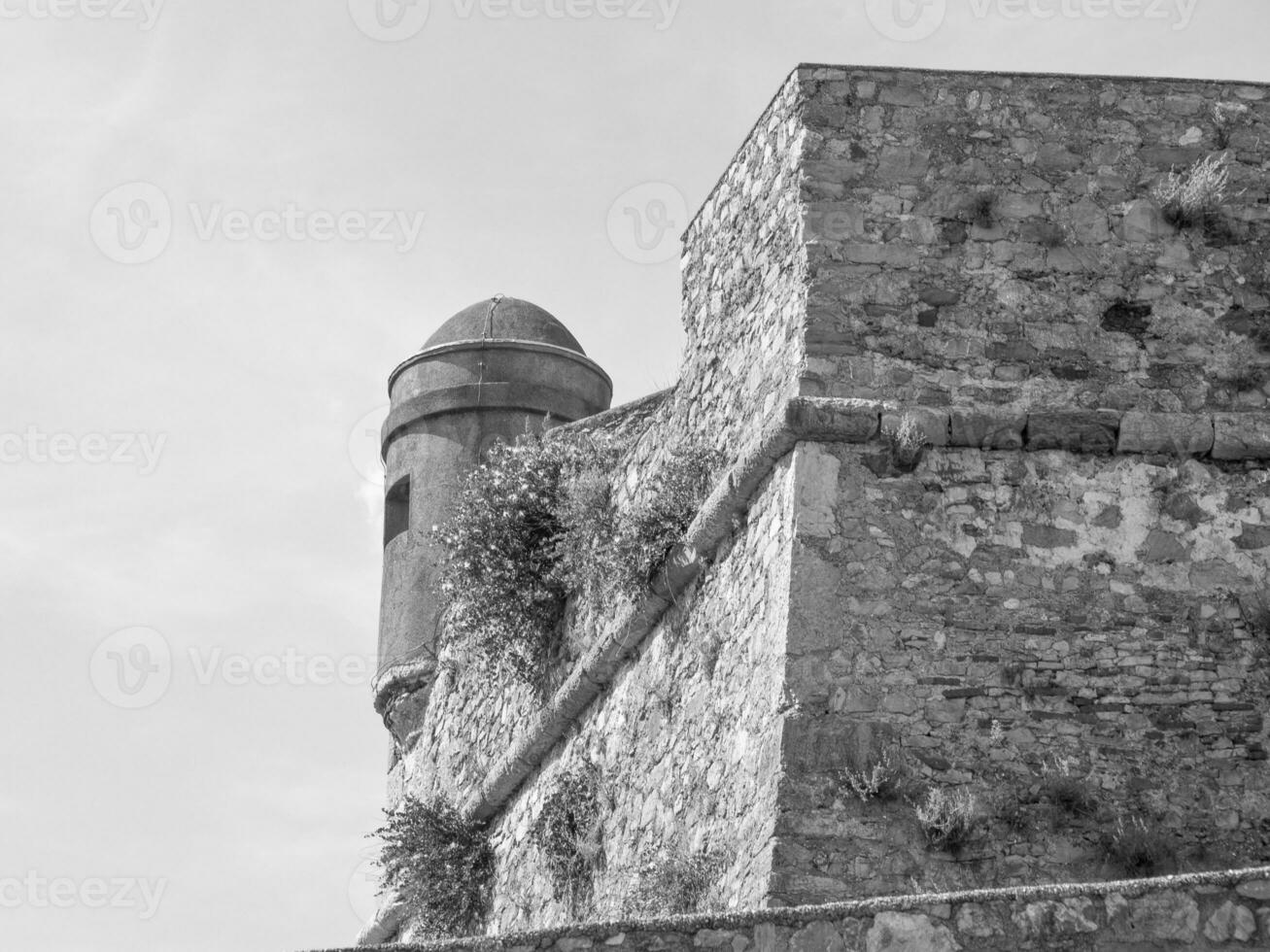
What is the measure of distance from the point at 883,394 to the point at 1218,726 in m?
2.24

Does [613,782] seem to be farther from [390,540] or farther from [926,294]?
[390,540]

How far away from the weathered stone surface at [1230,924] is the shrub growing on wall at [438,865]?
7521 millimetres

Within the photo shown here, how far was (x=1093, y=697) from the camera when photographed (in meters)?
9.57

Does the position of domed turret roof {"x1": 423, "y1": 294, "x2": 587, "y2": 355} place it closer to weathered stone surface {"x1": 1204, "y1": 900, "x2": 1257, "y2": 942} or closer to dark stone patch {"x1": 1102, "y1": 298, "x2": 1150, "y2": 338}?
dark stone patch {"x1": 1102, "y1": 298, "x2": 1150, "y2": 338}

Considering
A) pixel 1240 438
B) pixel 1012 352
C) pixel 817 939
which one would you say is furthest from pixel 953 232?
pixel 817 939

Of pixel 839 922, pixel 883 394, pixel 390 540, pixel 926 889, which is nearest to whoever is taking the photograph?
pixel 839 922

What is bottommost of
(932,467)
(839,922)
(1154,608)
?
(839,922)

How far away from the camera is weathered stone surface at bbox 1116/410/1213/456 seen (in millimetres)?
10109

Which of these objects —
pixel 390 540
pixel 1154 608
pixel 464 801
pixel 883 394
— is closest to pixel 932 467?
pixel 883 394

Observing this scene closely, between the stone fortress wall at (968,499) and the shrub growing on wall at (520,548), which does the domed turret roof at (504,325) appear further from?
the stone fortress wall at (968,499)

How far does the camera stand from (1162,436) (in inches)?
398

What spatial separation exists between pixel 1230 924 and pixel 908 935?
3.40ft

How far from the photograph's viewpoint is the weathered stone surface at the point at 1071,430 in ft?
33.1

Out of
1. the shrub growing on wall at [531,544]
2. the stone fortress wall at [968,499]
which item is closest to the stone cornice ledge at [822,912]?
the stone fortress wall at [968,499]
